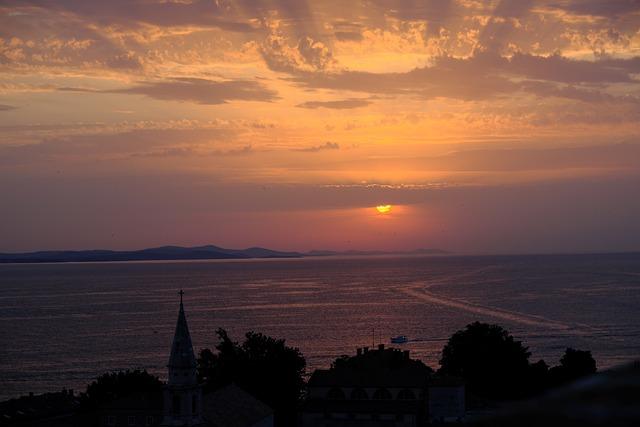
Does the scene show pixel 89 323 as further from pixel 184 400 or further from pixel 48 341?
pixel 184 400

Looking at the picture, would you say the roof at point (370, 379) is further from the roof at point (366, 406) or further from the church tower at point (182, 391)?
the church tower at point (182, 391)

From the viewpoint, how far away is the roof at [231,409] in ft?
163

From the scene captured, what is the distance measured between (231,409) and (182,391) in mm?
8940

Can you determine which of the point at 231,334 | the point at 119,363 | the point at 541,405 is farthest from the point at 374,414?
the point at 231,334

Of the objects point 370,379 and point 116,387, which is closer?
point 370,379

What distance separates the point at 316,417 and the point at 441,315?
113 m

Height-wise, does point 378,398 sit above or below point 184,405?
below

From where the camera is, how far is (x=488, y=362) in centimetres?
8638

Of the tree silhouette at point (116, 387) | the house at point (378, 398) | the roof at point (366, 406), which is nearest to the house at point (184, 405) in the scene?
the roof at point (366, 406)

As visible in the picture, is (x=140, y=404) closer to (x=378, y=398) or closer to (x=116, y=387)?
(x=378, y=398)

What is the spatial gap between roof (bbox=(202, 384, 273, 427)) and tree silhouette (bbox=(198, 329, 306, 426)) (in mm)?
14451

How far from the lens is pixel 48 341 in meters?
148

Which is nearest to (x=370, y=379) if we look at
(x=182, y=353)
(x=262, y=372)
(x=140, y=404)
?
(x=140, y=404)

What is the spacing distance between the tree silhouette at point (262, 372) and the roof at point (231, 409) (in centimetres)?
1445
